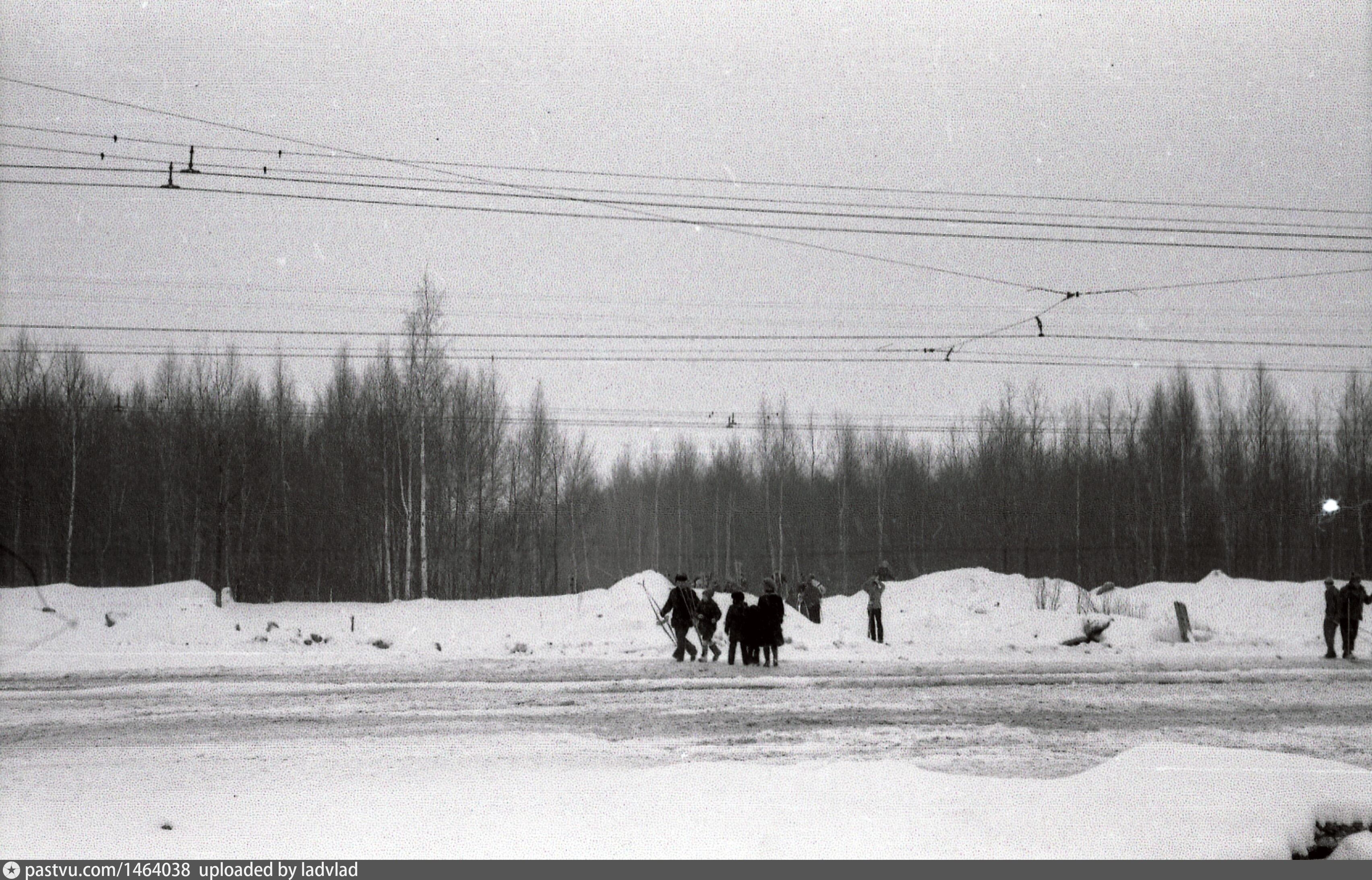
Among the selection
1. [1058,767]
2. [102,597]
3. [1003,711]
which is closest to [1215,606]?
[1003,711]

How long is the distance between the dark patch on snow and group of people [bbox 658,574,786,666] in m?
13.4

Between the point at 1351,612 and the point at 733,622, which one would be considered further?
the point at 1351,612

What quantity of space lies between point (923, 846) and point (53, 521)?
1880 inches

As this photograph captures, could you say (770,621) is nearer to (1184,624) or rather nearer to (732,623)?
(732,623)

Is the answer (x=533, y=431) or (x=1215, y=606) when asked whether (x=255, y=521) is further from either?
(x=1215, y=606)

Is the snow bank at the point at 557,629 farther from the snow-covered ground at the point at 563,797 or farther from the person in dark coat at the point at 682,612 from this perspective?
the snow-covered ground at the point at 563,797

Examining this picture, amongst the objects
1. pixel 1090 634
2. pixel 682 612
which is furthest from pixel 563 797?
pixel 1090 634

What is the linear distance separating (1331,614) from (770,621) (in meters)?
13.3

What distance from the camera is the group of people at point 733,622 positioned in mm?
20844

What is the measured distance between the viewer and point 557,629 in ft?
90.6

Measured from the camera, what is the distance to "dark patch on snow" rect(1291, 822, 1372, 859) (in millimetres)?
7027

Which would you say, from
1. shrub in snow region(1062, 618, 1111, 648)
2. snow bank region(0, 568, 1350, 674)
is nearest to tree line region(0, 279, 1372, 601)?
snow bank region(0, 568, 1350, 674)

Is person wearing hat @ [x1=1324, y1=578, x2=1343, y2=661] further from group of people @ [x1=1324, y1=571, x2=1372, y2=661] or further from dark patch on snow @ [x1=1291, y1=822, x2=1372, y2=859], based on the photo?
dark patch on snow @ [x1=1291, y1=822, x2=1372, y2=859]
